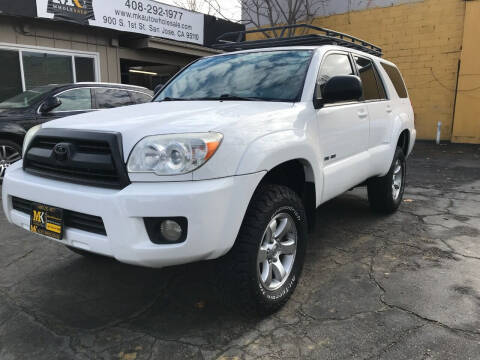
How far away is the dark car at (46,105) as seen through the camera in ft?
21.1

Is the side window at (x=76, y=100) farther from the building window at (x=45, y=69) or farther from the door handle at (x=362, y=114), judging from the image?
the door handle at (x=362, y=114)

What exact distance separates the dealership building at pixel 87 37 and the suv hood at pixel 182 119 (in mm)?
6237

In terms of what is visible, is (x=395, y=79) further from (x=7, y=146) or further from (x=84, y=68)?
(x=84, y=68)

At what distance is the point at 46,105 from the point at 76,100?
0.59 m

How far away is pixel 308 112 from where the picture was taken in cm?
295

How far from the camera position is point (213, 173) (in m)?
2.14

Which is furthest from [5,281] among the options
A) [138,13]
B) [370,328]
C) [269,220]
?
[138,13]

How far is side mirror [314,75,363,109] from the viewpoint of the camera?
2.98 m

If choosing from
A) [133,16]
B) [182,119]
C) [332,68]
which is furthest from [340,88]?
[133,16]

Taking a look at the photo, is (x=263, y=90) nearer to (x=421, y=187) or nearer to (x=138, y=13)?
(x=421, y=187)

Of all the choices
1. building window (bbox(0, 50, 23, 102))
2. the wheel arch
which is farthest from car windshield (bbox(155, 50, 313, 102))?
building window (bbox(0, 50, 23, 102))

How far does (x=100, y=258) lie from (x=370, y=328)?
7.68 ft

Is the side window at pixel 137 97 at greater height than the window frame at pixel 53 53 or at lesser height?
lesser

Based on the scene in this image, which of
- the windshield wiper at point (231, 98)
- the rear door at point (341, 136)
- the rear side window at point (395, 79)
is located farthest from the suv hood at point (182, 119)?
the rear side window at point (395, 79)
